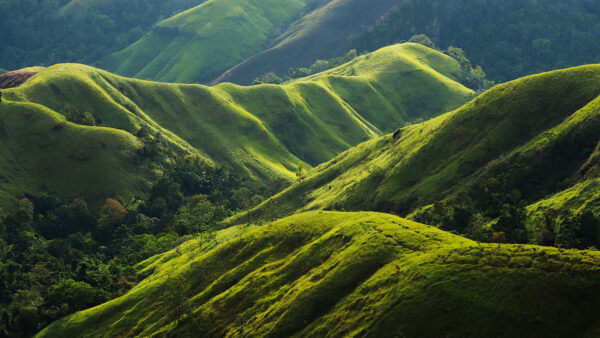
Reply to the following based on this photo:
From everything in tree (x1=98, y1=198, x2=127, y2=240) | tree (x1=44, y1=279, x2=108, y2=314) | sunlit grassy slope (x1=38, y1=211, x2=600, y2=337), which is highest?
sunlit grassy slope (x1=38, y1=211, x2=600, y2=337)

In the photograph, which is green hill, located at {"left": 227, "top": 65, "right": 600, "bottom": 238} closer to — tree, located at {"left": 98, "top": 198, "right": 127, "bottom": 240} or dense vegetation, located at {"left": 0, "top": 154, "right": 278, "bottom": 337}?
dense vegetation, located at {"left": 0, "top": 154, "right": 278, "bottom": 337}

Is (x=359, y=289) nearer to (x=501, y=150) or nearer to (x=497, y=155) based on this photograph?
(x=497, y=155)

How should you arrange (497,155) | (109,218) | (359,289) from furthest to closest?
(109,218) → (497,155) → (359,289)

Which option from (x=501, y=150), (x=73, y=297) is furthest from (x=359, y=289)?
(x=73, y=297)

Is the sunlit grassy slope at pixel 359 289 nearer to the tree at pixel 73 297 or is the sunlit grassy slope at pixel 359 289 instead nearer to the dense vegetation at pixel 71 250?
the tree at pixel 73 297

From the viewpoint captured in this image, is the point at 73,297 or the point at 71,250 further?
the point at 71,250

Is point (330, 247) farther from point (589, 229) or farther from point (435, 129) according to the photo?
point (435, 129)

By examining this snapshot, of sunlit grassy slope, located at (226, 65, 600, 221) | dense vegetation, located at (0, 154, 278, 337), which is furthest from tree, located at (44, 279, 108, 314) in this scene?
sunlit grassy slope, located at (226, 65, 600, 221)
